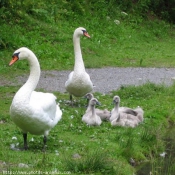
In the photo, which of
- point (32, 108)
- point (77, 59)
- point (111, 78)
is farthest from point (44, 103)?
point (111, 78)

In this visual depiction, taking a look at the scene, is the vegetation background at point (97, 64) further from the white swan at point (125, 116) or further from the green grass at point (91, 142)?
the white swan at point (125, 116)

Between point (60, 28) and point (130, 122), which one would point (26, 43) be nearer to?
point (60, 28)

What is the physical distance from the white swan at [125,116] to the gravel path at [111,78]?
323cm

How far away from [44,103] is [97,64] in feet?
34.9

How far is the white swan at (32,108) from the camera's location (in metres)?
7.75

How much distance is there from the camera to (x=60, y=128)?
32.7ft

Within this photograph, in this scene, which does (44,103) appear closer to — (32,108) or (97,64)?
(32,108)

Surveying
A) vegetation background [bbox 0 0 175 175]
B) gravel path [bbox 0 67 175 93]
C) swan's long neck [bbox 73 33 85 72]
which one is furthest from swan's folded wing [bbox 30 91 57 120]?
gravel path [bbox 0 67 175 93]

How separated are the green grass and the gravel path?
1.27m

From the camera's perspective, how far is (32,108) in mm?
7805

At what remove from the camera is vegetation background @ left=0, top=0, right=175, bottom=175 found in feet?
25.4

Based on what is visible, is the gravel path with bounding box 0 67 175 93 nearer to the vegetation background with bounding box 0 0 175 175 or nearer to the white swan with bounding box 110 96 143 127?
the vegetation background with bounding box 0 0 175 175

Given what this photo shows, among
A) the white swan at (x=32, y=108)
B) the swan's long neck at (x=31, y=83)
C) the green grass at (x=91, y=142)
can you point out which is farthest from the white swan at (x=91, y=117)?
→ the swan's long neck at (x=31, y=83)

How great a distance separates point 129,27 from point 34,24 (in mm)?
5571
